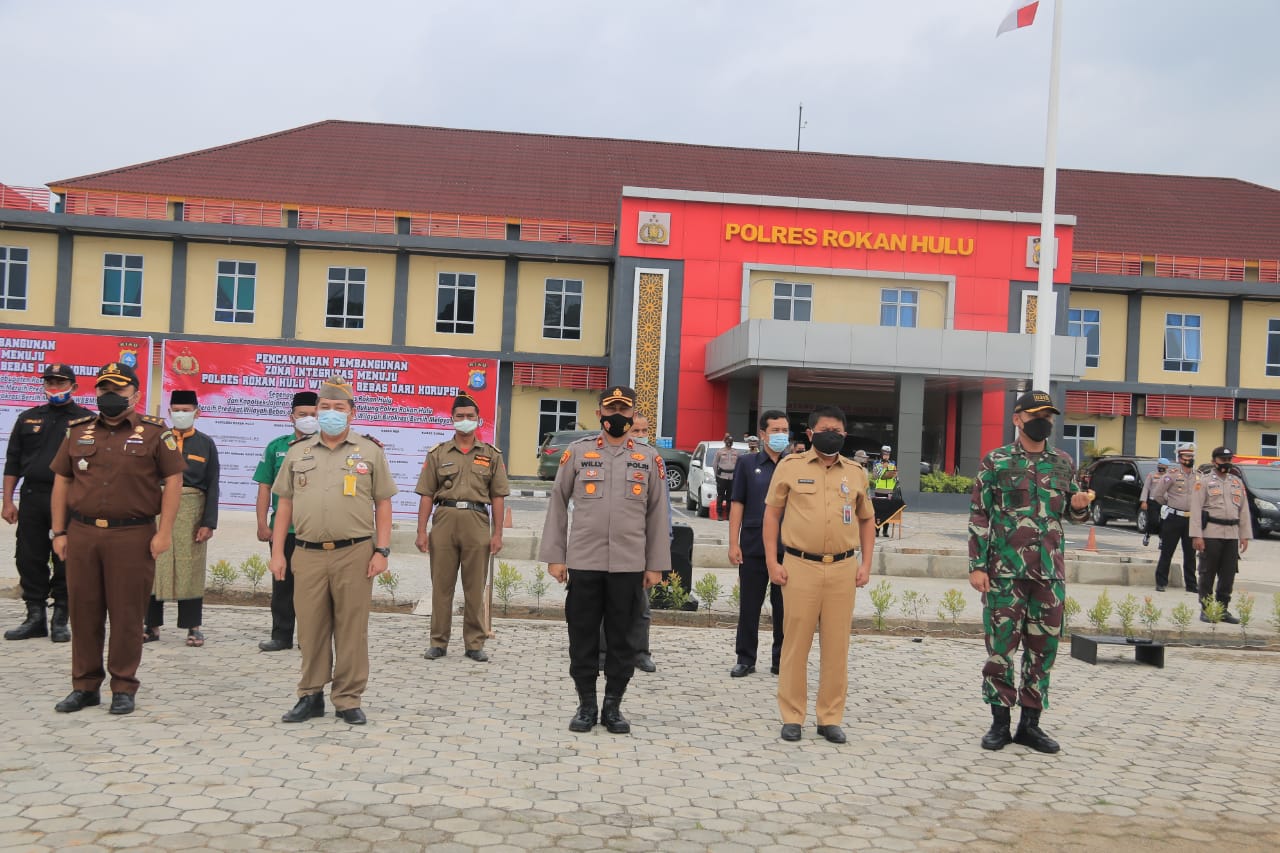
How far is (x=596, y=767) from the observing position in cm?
530

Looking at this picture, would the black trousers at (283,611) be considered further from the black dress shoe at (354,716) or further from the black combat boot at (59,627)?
the black dress shoe at (354,716)

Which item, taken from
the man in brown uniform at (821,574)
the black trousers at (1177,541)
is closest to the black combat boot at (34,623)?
the man in brown uniform at (821,574)

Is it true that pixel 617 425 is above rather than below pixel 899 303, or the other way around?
below

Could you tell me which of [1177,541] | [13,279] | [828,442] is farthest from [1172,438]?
[13,279]

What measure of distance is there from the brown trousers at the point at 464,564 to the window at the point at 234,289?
2992 cm

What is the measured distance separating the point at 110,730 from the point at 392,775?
1657 millimetres

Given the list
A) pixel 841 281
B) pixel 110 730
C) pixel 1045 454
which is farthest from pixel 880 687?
pixel 841 281

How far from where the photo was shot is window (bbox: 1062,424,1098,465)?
37.5 m

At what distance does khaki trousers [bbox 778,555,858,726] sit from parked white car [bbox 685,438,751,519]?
1596 centimetres

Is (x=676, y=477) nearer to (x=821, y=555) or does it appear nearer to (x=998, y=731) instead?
(x=821, y=555)

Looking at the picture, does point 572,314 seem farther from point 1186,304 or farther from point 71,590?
point 71,590

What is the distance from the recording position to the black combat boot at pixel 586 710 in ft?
19.7

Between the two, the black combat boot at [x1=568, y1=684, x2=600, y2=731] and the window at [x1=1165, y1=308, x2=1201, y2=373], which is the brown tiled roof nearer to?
the window at [x1=1165, y1=308, x2=1201, y2=373]

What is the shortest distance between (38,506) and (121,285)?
A: 98.8 ft
